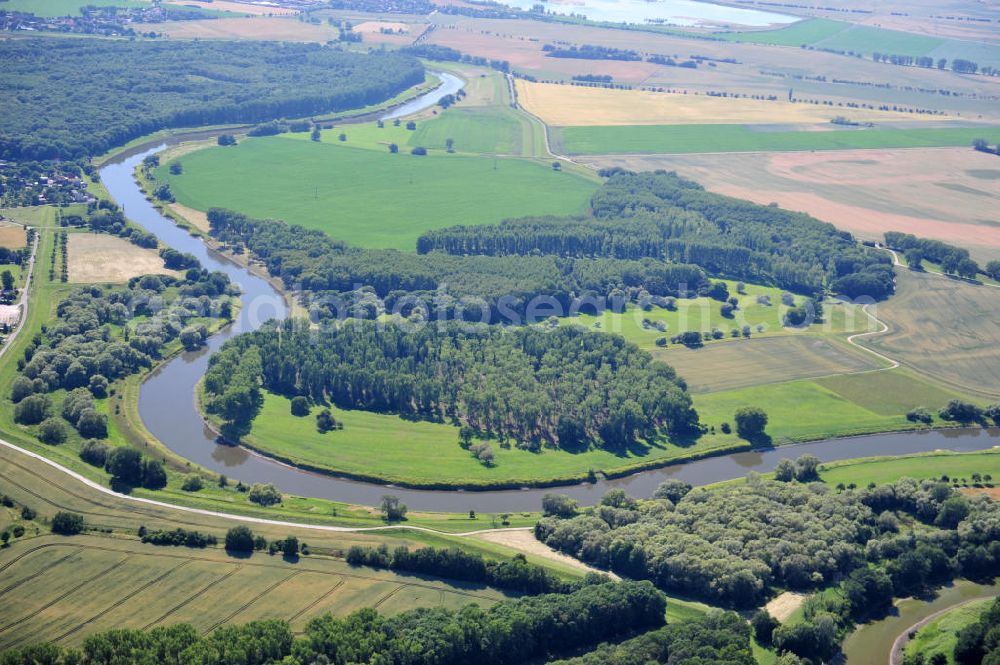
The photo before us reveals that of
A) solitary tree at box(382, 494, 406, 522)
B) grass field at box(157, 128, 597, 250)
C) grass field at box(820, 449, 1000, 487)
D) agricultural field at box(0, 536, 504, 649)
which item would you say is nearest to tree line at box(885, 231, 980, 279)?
grass field at box(157, 128, 597, 250)

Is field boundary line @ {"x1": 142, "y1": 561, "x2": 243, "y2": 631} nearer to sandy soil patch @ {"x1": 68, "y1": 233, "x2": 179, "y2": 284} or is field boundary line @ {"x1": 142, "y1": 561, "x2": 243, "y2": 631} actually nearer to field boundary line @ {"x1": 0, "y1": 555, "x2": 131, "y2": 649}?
field boundary line @ {"x1": 0, "y1": 555, "x2": 131, "y2": 649}

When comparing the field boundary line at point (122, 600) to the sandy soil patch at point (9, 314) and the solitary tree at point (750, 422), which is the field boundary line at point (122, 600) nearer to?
the solitary tree at point (750, 422)

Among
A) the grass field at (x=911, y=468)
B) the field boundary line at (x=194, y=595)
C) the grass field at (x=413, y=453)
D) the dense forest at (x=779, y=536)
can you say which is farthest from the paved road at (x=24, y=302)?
the grass field at (x=911, y=468)

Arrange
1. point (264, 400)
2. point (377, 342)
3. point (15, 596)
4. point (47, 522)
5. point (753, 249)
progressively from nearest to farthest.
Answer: point (15, 596) < point (47, 522) < point (264, 400) < point (377, 342) < point (753, 249)

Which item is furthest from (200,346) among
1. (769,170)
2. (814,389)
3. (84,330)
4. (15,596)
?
(769,170)

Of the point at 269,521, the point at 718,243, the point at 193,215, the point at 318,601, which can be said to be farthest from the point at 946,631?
the point at 193,215

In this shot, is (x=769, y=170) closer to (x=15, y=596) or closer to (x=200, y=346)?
(x=200, y=346)
